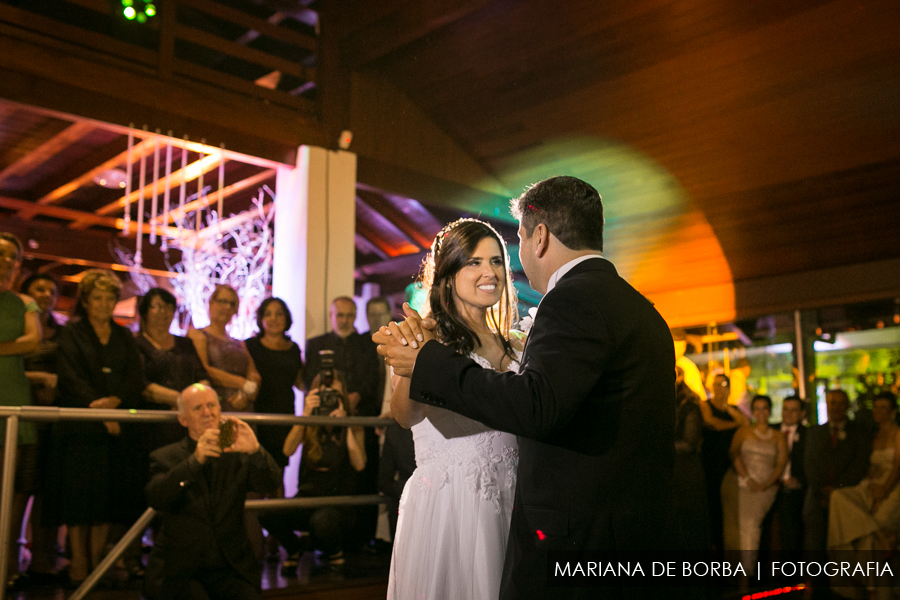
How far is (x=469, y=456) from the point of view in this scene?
7.47 ft

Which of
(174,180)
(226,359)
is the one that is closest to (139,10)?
(174,180)

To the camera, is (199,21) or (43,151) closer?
(43,151)

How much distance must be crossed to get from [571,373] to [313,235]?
5101 mm

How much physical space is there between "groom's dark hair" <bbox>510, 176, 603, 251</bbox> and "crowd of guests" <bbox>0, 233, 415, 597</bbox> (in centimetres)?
209

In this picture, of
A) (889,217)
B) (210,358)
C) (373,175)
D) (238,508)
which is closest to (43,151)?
(373,175)

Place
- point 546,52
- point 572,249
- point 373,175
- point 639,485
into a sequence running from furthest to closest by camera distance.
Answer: point 373,175, point 546,52, point 572,249, point 639,485

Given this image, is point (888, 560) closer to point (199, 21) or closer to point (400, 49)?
point (400, 49)

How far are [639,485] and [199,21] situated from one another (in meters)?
7.96

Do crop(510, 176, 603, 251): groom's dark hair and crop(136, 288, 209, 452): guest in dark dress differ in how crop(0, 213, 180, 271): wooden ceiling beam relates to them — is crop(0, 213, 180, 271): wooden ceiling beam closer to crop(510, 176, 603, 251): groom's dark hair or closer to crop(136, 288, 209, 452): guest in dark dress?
crop(136, 288, 209, 452): guest in dark dress

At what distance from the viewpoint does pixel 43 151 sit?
24.2 ft

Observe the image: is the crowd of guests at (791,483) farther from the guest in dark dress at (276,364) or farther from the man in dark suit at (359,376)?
the guest in dark dress at (276,364)

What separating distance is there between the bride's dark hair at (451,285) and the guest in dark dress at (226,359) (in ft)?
7.68

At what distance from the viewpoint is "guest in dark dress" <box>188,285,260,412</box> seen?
4.46 metres

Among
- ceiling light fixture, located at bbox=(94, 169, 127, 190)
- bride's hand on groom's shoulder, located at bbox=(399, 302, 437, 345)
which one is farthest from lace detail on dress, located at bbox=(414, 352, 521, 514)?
ceiling light fixture, located at bbox=(94, 169, 127, 190)
